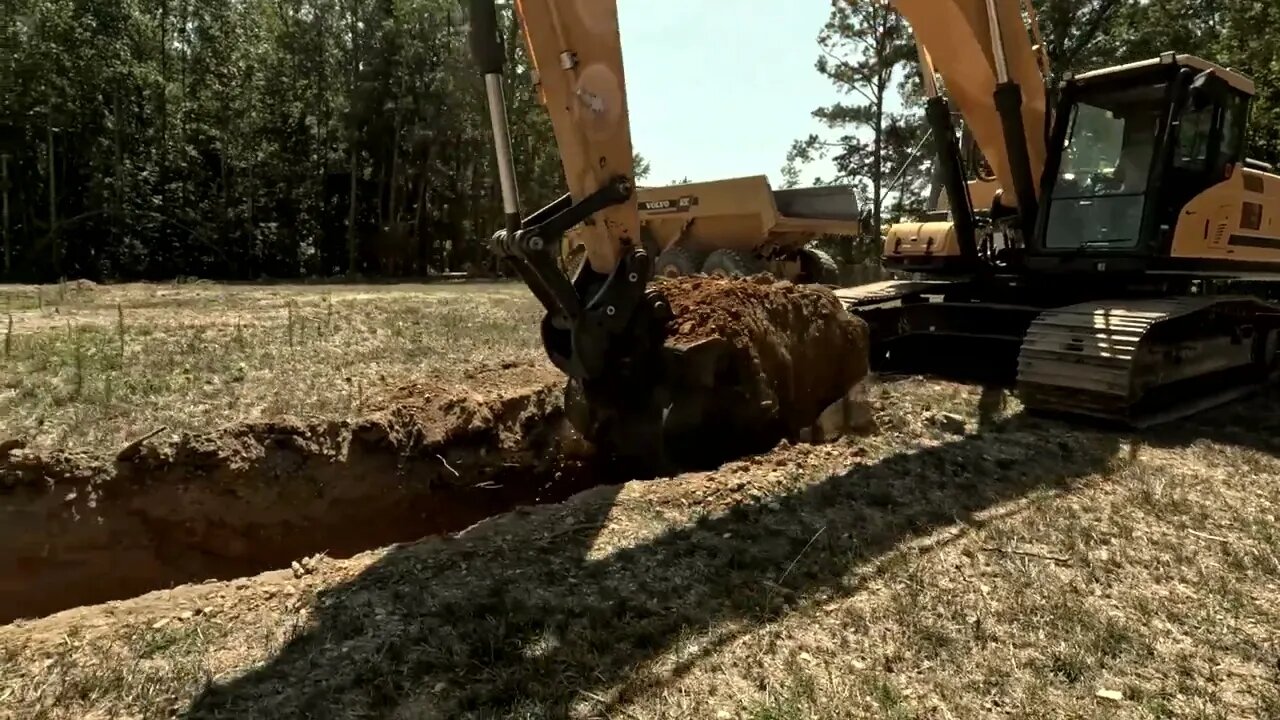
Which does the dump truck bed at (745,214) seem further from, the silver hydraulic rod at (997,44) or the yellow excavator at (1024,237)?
the silver hydraulic rod at (997,44)

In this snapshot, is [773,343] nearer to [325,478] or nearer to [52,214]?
[325,478]

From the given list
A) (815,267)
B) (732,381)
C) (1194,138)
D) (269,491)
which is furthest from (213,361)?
(815,267)

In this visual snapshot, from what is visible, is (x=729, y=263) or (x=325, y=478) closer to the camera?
(x=325, y=478)

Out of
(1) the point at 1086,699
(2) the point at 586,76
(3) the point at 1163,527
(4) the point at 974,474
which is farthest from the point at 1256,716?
(2) the point at 586,76

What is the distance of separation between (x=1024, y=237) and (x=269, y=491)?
5954mm

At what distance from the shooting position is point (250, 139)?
27531 mm

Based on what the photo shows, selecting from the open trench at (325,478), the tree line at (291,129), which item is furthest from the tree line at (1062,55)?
the open trench at (325,478)

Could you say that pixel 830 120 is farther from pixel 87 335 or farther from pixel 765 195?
pixel 87 335

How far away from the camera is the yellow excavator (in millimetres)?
4195

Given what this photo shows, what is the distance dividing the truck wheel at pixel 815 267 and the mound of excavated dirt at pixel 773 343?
747cm

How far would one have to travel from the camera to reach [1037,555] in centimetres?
361

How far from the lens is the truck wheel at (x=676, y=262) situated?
13633 millimetres

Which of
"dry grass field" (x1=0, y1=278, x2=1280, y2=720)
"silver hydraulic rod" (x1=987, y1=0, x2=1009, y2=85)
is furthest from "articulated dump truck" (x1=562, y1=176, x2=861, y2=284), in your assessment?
"dry grass field" (x1=0, y1=278, x2=1280, y2=720)

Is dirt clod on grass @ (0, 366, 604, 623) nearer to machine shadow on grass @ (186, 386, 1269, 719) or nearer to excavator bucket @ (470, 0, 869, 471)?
excavator bucket @ (470, 0, 869, 471)
